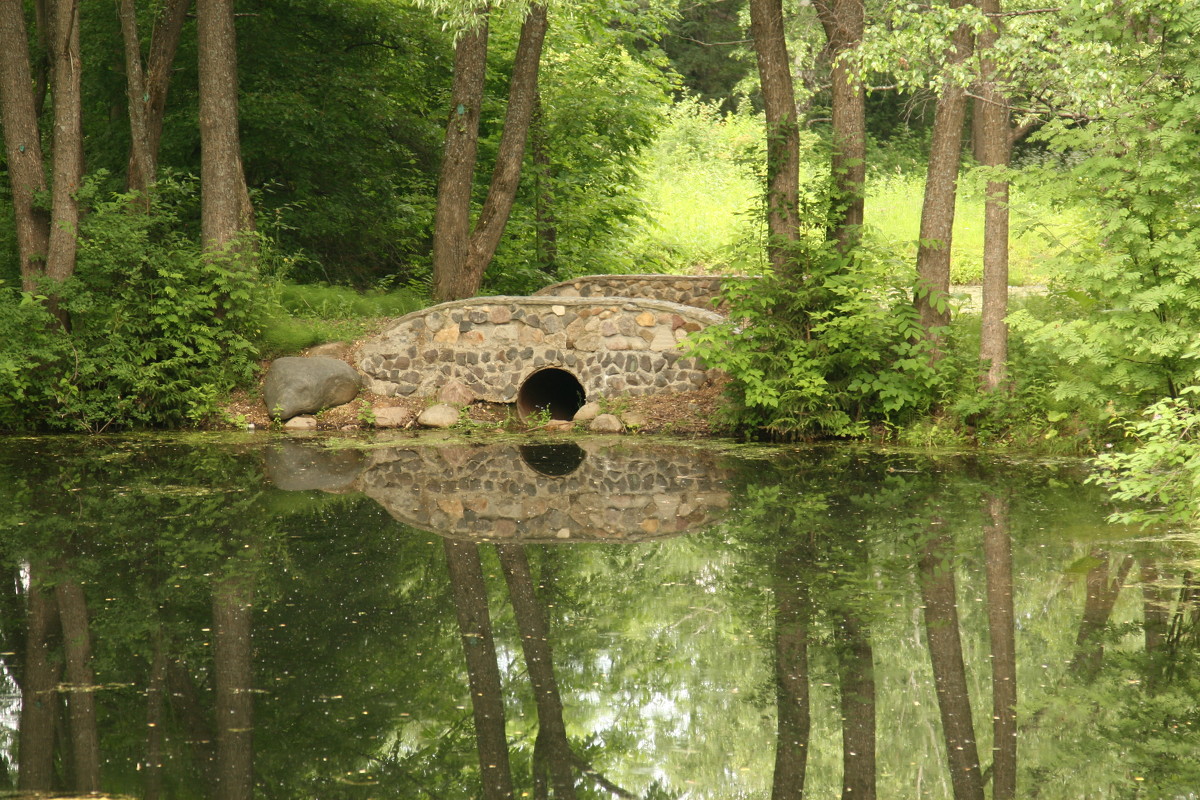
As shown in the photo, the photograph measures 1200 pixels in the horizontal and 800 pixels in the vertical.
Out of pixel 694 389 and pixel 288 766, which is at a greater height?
pixel 694 389

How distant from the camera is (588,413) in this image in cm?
1323

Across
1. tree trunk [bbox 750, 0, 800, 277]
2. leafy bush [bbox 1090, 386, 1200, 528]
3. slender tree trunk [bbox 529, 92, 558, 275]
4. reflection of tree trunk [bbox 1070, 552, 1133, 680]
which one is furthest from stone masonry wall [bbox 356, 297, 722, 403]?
leafy bush [bbox 1090, 386, 1200, 528]

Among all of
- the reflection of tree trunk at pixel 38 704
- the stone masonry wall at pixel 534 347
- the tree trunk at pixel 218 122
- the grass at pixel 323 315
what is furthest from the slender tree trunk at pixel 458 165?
the reflection of tree trunk at pixel 38 704

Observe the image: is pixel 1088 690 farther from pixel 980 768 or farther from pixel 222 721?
pixel 222 721

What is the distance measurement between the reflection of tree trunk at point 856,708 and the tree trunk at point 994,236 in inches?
239

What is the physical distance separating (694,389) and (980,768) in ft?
29.1

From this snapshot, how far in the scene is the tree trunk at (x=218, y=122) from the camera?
13.3m

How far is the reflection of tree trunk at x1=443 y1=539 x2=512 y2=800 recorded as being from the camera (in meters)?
4.47

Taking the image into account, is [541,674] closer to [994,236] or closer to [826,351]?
[826,351]

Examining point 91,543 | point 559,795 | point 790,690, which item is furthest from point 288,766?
point 91,543

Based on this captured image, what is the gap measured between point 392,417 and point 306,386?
103 cm

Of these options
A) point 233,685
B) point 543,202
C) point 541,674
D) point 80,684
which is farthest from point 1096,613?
point 543,202

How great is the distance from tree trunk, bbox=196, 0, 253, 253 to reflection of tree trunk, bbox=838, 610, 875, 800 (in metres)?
9.88

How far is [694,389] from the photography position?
13125 mm
